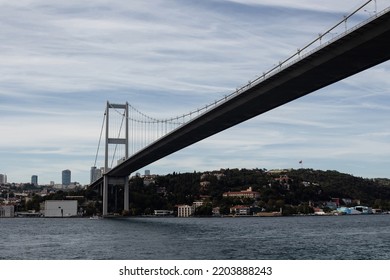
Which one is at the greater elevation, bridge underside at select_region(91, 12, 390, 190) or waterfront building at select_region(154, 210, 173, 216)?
bridge underside at select_region(91, 12, 390, 190)

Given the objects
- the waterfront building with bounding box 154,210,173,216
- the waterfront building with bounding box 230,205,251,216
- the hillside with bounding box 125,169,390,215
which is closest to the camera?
the waterfront building with bounding box 154,210,173,216

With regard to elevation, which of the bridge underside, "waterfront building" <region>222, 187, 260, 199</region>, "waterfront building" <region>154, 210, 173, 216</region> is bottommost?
"waterfront building" <region>154, 210, 173, 216</region>

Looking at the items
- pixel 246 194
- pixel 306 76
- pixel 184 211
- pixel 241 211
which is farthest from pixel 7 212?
pixel 306 76

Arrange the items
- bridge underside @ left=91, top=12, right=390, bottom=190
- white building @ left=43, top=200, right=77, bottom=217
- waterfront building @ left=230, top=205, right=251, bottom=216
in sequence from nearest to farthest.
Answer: bridge underside @ left=91, top=12, right=390, bottom=190 < white building @ left=43, top=200, right=77, bottom=217 < waterfront building @ left=230, top=205, right=251, bottom=216

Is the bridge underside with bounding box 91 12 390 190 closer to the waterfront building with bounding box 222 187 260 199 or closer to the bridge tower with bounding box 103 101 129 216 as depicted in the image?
the bridge tower with bounding box 103 101 129 216

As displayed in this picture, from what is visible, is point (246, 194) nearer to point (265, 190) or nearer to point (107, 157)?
point (265, 190)

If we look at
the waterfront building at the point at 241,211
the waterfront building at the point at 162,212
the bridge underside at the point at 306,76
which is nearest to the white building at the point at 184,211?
the waterfront building at the point at 162,212

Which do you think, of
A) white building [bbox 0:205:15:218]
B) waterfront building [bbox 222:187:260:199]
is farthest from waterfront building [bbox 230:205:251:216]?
white building [bbox 0:205:15:218]
